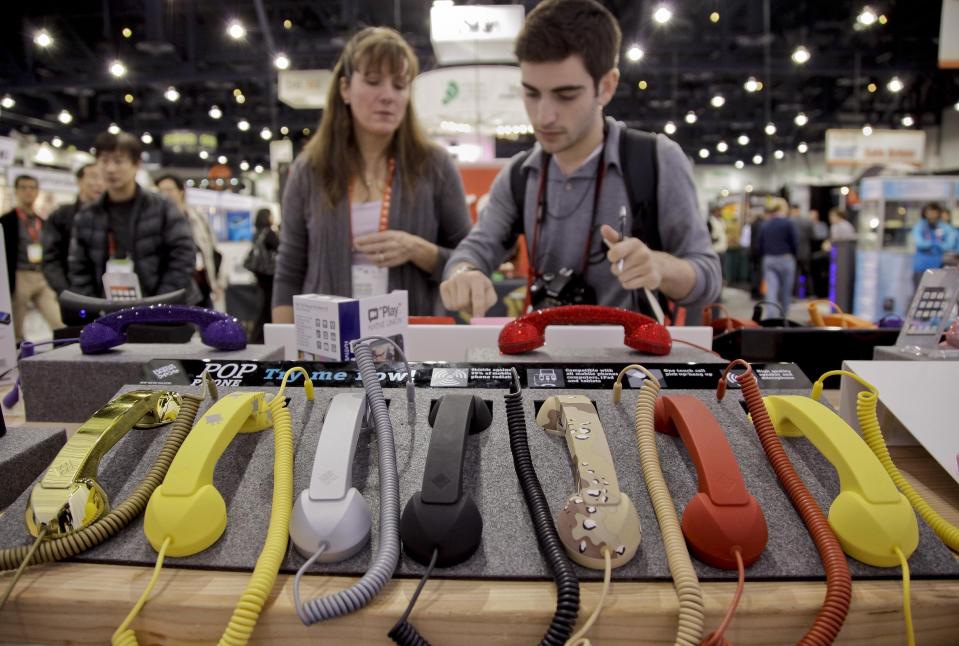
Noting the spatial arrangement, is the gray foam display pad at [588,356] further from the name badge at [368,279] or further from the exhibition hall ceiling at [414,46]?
the exhibition hall ceiling at [414,46]

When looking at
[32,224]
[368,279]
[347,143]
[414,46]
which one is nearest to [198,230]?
[32,224]

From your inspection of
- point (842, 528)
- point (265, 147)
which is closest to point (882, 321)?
point (842, 528)

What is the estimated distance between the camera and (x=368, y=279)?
1478mm

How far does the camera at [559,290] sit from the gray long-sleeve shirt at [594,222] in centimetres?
9

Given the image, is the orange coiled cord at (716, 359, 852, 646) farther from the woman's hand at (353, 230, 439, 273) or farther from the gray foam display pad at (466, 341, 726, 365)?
the woman's hand at (353, 230, 439, 273)

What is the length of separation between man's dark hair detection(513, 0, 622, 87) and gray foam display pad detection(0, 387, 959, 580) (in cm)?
86

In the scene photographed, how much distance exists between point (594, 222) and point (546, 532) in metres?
1.05

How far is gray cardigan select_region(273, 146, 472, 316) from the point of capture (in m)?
1.46

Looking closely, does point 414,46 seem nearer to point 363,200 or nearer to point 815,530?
point 363,200

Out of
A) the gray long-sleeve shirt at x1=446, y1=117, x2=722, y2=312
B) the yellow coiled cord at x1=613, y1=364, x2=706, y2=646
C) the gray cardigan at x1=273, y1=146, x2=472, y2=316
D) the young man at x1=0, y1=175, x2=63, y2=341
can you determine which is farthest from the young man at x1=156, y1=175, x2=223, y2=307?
the yellow coiled cord at x1=613, y1=364, x2=706, y2=646

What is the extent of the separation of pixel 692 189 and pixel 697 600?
1142 millimetres

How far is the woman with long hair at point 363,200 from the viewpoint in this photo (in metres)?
1.41

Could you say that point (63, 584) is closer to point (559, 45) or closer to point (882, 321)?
point (559, 45)

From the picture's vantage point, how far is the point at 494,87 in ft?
14.2
